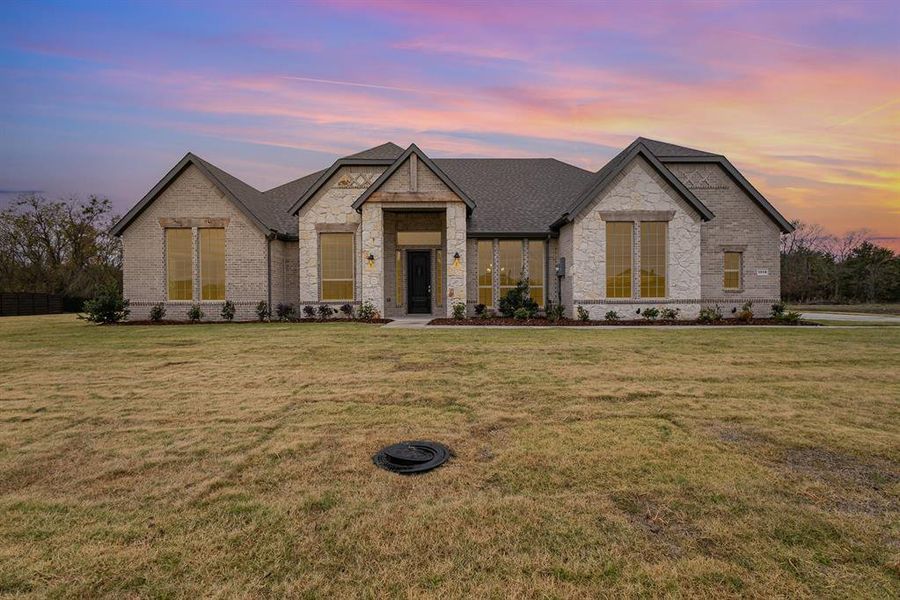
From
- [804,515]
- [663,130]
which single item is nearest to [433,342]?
[804,515]

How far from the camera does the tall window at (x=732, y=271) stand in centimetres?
1931

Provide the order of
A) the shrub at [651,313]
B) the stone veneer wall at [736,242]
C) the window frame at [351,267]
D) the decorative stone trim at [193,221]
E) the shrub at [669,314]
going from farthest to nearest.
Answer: the window frame at [351,267]
the stone veneer wall at [736,242]
the decorative stone trim at [193,221]
the shrub at [669,314]
the shrub at [651,313]

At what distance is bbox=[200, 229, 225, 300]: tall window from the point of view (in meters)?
19.1

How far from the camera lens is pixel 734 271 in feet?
63.4

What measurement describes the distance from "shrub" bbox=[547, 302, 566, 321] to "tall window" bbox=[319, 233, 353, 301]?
878cm

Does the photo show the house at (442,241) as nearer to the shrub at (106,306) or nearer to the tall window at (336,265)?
the tall window at (336,265)

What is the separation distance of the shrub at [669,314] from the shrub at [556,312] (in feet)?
12.5

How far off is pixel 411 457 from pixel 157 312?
1912 centimetres

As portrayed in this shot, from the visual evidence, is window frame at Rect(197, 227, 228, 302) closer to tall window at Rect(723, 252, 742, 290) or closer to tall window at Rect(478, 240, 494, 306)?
tall window at Rect(478, 240, 494, 306)

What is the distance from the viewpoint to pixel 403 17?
47.3 feet

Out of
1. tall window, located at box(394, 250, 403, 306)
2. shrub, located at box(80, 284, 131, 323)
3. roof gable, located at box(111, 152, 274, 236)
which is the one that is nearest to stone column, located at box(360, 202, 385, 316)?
tall window, located at box(394, 250, 403, 306)

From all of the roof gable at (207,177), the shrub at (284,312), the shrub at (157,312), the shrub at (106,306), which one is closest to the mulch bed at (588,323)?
the shrub at (284,312)

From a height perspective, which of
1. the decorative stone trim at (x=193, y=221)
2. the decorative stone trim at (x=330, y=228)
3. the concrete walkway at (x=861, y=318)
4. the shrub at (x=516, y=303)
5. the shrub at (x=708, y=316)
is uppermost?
the decorative stone trim at (x=193, y=221)

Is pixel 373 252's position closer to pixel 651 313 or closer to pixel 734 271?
pixel 651 313
